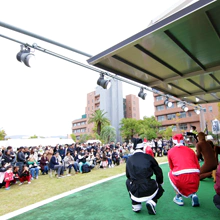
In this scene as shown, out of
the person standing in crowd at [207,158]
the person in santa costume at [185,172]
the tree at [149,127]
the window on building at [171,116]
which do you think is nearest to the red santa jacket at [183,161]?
the person in santa costume at [185,172]

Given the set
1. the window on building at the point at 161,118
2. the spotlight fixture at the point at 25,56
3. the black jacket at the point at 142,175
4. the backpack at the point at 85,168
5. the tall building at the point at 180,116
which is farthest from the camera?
the window on building at the point at 161,118

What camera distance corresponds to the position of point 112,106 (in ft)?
211

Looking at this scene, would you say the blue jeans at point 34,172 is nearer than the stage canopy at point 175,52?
No

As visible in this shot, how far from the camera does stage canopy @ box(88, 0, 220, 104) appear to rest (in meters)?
2.77

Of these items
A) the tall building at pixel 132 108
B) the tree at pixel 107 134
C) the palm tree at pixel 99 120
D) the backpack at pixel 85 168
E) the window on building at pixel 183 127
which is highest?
the tall building at pixel 132 108

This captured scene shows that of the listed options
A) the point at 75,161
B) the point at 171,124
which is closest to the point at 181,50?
the point at 75,161

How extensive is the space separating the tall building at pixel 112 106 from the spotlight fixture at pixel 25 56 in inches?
1998

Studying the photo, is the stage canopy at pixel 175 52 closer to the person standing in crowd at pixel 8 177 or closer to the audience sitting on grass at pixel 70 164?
the person standing in crowd at pixel 8 177

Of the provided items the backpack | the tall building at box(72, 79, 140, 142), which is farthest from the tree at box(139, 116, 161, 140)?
the backpack

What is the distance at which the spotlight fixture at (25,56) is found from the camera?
4.48 m

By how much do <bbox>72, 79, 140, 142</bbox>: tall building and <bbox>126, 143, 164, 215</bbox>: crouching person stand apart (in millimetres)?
52009

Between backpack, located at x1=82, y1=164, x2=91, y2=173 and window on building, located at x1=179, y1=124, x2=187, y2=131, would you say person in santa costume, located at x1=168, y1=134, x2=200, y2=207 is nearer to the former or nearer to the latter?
backpack, located at x1=82, y1=164, x2=91, y2=173

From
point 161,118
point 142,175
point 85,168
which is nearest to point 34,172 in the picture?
point 85,168

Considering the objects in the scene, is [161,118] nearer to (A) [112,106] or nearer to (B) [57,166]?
(A) [112,106]
